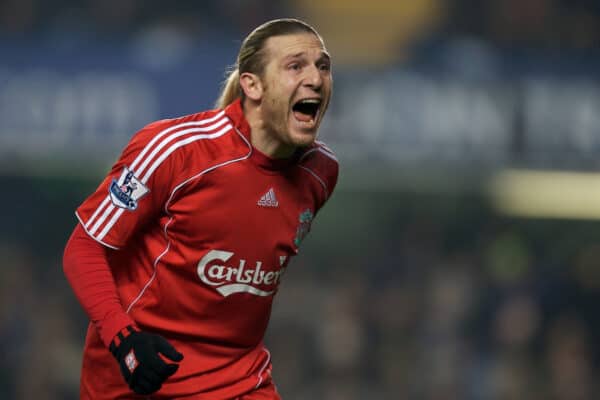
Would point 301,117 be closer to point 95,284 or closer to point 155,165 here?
point 155,165

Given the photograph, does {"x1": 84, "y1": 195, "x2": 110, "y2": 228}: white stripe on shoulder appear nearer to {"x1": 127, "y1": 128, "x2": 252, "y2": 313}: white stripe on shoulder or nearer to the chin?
{"x1": 127, "y1": 128, "x2": 252, "y2": 313}: white stripe on shoulder

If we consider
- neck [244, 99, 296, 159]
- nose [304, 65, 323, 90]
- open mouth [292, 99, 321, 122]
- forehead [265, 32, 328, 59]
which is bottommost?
neck [244, 99, 296, 159]

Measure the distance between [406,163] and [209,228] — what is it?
5.86 m

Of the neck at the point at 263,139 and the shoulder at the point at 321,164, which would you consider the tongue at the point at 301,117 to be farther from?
the shoulder at the point at 321,164

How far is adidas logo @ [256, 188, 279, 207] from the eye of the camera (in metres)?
3.42

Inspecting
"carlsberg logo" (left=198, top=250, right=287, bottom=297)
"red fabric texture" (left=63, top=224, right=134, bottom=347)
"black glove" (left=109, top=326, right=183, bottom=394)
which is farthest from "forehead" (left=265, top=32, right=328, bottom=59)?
"black glove" (left=109, top=326, right=183, bottom=394)

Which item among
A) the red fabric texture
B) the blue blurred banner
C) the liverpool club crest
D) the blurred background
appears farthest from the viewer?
the blue blurred banner

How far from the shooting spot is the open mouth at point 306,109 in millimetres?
3412

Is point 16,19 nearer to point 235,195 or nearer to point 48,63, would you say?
point 48,63

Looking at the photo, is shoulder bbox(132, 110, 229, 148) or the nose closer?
shoulder bbox(132, 110, 229, 148)

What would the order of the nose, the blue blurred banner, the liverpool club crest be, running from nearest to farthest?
the nose → the liverpool club crest → the blue blurred banner

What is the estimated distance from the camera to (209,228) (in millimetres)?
3316

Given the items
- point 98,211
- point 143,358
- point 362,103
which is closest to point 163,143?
point 98,211

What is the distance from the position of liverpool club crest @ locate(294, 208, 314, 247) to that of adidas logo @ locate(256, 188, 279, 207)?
13 cm
